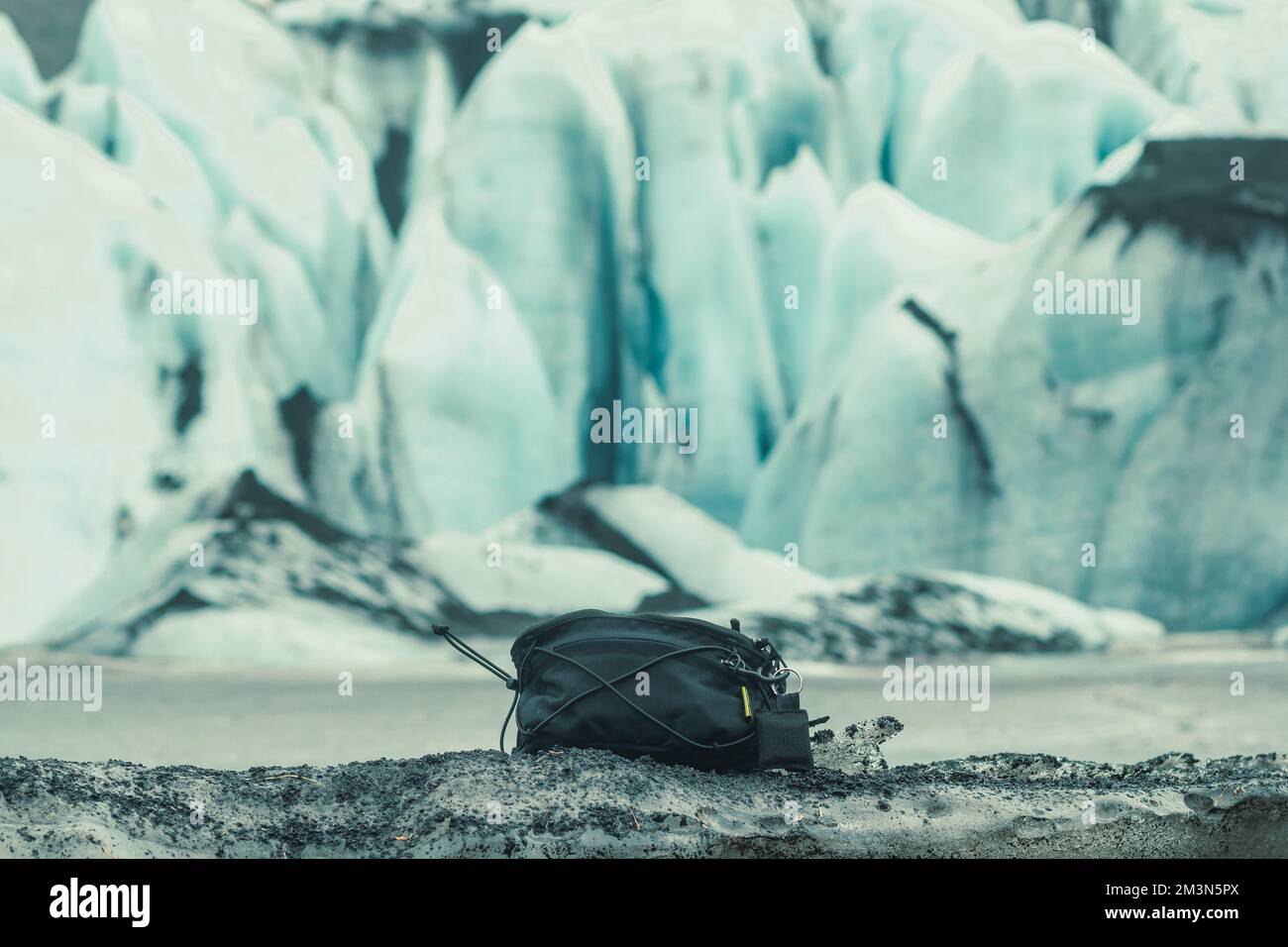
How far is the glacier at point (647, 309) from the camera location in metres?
7.69

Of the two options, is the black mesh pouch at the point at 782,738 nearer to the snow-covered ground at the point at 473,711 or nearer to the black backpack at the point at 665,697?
the black backpack at the point at 665,697

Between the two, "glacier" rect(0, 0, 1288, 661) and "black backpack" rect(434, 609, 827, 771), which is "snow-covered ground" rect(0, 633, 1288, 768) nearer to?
"glacier" rect(0, 0, 1288, 661)

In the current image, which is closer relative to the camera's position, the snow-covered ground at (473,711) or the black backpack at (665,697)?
the black backpack at (665,697)

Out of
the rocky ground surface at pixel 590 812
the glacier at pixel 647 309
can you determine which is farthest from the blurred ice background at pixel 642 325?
the rocky ground surface at pixel 590 812

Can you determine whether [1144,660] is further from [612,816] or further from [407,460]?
[612,816]

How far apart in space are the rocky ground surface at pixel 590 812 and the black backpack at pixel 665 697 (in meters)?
0.04

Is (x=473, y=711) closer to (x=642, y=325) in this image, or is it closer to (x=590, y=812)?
(x=590, y=812)

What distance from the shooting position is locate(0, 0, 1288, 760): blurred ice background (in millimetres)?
7379

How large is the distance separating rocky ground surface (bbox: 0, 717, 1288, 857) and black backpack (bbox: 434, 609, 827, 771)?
0.04m

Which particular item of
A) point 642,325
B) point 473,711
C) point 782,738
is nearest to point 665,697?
point 782,738

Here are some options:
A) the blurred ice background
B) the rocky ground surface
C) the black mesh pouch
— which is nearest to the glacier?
the blurred ice background

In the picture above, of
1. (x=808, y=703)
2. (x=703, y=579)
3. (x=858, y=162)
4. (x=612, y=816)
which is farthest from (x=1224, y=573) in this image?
(x=612, y=816)

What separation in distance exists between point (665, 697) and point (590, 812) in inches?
6.8
